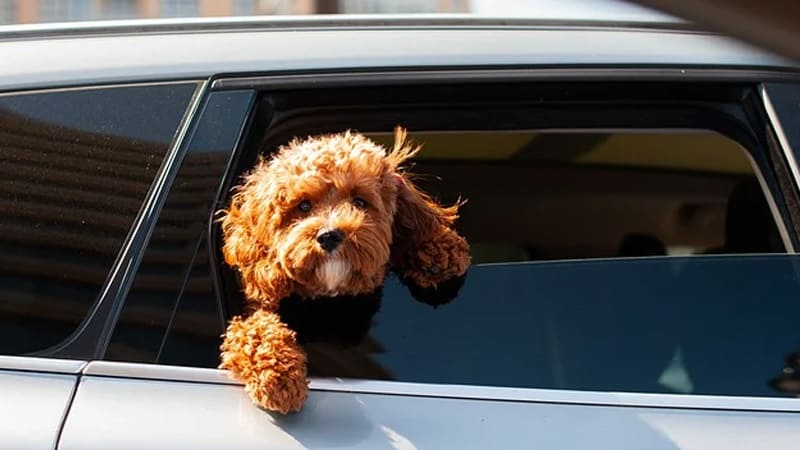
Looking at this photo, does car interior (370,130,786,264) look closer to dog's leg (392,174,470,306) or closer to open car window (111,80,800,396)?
open car window (111,80,800,396)

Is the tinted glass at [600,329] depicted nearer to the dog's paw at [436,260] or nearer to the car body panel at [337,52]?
the dog's paw at [436,260]

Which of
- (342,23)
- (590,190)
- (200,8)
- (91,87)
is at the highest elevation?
(590,190)

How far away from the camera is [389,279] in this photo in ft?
6.13

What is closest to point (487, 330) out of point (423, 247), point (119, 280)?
point (423, 247)

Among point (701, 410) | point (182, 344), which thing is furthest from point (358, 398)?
point (701, 410)

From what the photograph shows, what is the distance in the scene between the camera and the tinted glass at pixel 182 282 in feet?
5.72

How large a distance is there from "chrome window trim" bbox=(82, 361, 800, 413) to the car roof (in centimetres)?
58

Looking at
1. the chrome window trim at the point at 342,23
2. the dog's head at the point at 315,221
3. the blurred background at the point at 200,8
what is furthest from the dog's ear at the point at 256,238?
the blurred background at the point at 200,8

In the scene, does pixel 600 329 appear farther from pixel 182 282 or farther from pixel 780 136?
pixel 182 282

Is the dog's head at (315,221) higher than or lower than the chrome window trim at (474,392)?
higher

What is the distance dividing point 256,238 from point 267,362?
216 mm

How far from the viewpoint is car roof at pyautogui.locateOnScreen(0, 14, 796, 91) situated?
1917 millimetres

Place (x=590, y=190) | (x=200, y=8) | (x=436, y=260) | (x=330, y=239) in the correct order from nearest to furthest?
(x=330, y=239) → (x=436, y=260) → (x=200, y=8) → (x=590, y=190)

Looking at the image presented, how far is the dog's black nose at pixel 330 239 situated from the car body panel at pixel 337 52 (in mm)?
456
